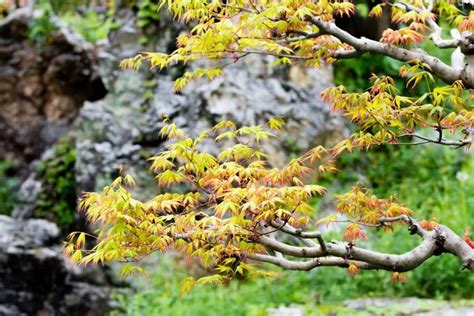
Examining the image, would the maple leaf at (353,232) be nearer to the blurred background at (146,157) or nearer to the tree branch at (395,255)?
the tree branch at (395,255)

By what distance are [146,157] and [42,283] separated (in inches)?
83.9

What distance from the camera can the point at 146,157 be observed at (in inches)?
356

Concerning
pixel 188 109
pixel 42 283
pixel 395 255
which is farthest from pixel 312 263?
pixel 42 283

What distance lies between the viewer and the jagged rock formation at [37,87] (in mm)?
11070

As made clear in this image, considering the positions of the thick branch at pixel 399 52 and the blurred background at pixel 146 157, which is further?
the blurred background at pixel 146 157

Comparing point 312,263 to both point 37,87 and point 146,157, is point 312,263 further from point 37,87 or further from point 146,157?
point 37,87

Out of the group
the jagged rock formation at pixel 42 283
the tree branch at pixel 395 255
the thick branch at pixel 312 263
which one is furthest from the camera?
the jagged rock formation at pixel 42 283

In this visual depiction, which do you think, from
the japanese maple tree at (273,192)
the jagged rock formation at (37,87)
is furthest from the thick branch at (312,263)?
the jagged rock formation at (37,87)

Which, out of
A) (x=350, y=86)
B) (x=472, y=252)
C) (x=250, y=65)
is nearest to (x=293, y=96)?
(x=250, y=65)

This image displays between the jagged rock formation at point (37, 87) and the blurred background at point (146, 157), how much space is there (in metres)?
0.02

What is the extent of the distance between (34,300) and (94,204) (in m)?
5.72

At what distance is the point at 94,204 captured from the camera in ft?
11.4

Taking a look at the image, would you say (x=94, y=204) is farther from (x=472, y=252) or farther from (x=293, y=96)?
(x=293, y=96)

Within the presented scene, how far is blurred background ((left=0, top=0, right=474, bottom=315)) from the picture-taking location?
24.4 feet
